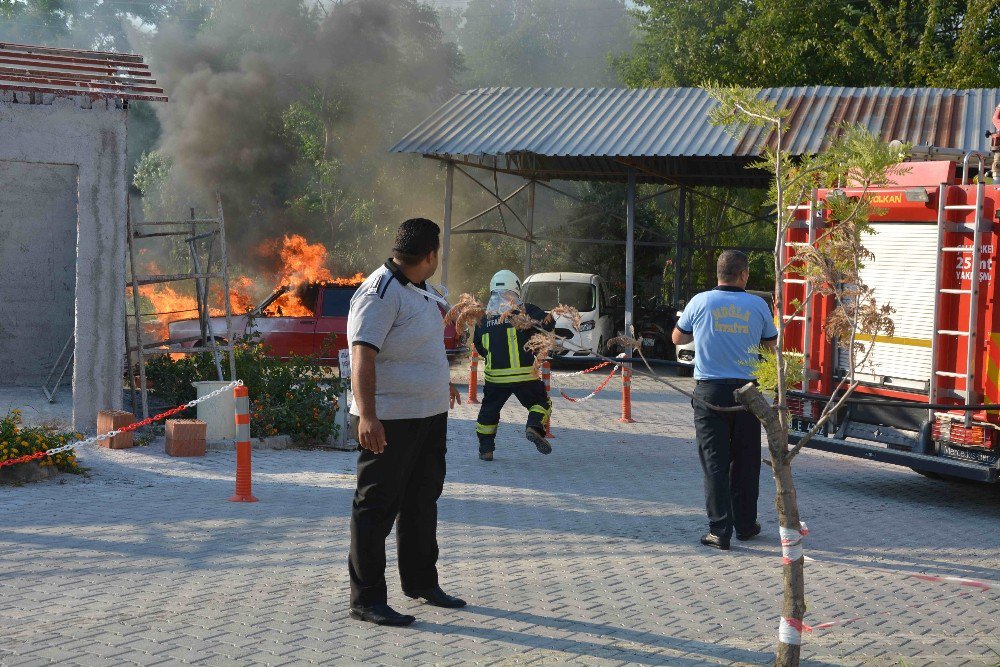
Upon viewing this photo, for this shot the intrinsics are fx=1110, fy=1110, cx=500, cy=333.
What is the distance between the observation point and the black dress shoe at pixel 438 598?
5.48 metres

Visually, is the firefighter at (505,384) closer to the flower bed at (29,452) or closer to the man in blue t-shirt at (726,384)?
the man in blue t-shirt at (726,384)

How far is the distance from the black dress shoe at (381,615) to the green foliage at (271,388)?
575 cm

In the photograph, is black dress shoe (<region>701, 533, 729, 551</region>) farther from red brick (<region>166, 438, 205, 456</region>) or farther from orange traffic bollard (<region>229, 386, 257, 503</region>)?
red brick (<region>166, 438, 205, 456</region>)

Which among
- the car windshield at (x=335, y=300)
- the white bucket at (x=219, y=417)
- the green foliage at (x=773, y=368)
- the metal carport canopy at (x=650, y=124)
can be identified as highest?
the metal carport canopy at (x=650, y=124)

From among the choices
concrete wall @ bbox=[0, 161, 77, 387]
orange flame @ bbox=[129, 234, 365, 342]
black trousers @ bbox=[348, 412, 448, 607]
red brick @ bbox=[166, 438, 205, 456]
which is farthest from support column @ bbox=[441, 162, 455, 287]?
black trousers @ bbox=[348, 412, 448, 607]

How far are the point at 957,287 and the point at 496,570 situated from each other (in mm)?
4727

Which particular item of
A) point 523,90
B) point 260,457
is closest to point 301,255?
point 523,90

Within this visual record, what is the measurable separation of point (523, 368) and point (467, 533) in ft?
10.9

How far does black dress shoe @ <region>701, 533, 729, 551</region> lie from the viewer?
276 inches

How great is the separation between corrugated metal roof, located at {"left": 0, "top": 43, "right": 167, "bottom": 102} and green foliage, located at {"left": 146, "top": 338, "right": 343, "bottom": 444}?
2943 mm

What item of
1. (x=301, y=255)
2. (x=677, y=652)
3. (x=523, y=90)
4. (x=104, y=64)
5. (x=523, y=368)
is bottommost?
(x=677, y=652)

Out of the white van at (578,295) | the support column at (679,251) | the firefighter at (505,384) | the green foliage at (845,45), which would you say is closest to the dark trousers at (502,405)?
the firefighter at (505,384)

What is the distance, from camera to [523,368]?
10.4m

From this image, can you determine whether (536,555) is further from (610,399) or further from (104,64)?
(610,399)
